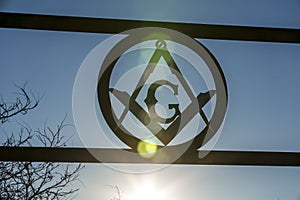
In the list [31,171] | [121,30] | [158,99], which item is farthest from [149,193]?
[121,30]

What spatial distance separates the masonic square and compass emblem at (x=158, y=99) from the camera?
112 centimetres

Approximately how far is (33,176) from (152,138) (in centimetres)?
184

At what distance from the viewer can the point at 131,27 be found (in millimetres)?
1104

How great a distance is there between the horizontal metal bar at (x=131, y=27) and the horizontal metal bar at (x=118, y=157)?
266 mm

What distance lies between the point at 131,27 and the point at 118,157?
0.97 ft

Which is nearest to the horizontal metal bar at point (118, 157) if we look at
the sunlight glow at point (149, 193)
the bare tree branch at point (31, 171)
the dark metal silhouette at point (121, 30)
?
the dark metal silhouette at point (121, 30)

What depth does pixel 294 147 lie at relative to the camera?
4.42ft

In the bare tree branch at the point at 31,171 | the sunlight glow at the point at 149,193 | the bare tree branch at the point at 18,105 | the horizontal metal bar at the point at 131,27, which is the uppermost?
the bare tree branch at the point at 18,105

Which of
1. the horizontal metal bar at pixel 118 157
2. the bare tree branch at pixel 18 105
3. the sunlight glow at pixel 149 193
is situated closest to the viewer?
the horizontal metal bar at pixel 118 157

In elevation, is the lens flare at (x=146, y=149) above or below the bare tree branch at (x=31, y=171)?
below

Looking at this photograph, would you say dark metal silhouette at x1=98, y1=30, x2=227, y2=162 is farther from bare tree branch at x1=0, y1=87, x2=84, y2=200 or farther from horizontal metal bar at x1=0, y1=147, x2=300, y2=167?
bare tree branch at x1=0, y1=87, x2=84, y2=200

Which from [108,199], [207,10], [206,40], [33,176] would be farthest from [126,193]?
[206,40]

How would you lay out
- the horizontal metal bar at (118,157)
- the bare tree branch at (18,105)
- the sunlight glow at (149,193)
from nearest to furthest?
the horizontal metal bar at (118,157) < the sunlight glow at (149,193) < the bare tree branch at (18,105)

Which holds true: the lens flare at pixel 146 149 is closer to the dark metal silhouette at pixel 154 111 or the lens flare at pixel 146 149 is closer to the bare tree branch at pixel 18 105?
the dark metal silhouette at pixel 154 111
